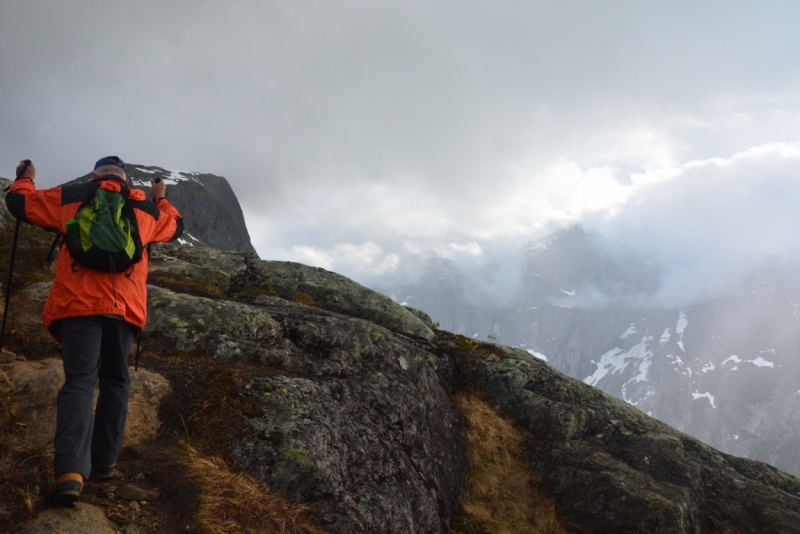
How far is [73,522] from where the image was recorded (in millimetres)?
4953

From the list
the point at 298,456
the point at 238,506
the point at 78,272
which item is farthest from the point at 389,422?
the point at 78,272

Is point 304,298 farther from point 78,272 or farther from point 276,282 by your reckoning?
point 78,272

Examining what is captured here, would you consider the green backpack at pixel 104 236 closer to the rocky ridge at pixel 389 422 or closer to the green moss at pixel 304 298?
the rocky ridge at pixel 389 422

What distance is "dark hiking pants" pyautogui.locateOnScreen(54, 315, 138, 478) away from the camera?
5363 mm

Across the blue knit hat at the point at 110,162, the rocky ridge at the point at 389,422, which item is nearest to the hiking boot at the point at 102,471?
the rocky ridge at the point at 389,422

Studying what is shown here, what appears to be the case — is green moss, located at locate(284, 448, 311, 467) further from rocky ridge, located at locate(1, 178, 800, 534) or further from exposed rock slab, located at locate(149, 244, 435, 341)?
exposed rock slab, located at locate(149, 244, 435, 341)

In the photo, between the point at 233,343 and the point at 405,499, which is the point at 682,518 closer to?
the point at 405,499

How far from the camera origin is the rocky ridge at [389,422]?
7.97m

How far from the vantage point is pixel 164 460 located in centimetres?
668

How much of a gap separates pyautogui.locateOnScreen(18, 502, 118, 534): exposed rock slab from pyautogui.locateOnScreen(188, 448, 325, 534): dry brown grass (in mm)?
1009

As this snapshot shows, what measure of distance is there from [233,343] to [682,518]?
11.1m

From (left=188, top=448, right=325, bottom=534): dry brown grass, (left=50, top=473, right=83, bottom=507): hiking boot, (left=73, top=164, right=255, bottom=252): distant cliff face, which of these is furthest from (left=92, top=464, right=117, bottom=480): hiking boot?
(left=73, top=164, right=255, bottom=252): distant cliff face

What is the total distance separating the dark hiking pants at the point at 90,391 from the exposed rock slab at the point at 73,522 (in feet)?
1.24

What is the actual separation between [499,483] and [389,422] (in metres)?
3.63
